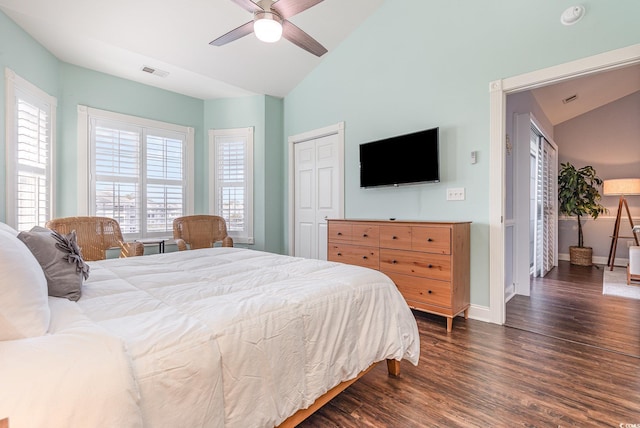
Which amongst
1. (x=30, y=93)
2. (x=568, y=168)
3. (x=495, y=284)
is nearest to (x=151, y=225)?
(x=30, y=93)

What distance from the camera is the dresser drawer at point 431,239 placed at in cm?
256

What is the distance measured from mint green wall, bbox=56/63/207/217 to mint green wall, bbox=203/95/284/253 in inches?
23.5

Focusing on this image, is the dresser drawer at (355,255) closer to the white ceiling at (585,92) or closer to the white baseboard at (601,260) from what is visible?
the white ceiling at (585,92)

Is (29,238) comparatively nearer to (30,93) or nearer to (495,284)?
(30,93)

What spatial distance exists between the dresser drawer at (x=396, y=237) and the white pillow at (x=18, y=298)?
8.27 ft

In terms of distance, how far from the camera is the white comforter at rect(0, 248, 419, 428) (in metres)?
0.85

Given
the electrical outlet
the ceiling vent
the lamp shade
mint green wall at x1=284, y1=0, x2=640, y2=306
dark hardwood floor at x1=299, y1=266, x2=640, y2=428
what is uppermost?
the ceiling vent

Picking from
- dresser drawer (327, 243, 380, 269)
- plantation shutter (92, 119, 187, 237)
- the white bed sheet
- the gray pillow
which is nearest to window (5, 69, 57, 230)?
plantation shutter (92, 119, 187, 237)

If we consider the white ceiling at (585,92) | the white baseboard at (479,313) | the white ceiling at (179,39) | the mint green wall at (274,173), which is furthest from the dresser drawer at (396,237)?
the white ceiling at (585,92)

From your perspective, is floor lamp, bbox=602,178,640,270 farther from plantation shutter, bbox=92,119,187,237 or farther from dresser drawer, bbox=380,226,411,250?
plantation shutter, bbox=92,119,187,237

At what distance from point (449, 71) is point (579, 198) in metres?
4.42

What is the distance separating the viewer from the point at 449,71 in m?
3.03

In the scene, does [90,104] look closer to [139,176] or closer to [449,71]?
[139,176]

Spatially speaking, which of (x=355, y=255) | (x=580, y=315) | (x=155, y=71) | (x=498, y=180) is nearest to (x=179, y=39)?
(x=155, y=71)
